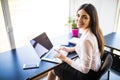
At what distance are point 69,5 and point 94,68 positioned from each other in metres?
2.13

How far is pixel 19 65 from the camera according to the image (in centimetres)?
131

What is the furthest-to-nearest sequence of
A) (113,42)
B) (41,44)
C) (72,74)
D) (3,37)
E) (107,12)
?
(107,12) → (3,37) → (113,42) → (41,44) → (72,74)

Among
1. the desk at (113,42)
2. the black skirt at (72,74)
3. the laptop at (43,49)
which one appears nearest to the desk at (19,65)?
the laptop at (43,49)

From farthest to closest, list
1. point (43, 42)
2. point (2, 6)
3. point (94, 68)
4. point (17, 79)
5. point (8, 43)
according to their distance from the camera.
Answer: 1. point (8, 43)
2. point (2, 6)
3. point (43, 42)
4. point (94, 68)
5. point (17, 79)

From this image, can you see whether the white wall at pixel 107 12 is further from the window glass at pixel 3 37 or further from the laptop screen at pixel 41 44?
the window glass at pixel 3 37

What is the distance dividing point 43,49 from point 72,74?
444mm

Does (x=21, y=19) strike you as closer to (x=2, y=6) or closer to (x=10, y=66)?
(x=2, y=6)

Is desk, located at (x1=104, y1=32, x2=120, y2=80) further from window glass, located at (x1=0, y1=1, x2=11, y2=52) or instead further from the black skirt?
window glass, located at (x1=0, y1=1, x2=11, y2=52)

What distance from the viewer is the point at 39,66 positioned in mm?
1290

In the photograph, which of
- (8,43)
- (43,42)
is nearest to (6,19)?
(8,43)

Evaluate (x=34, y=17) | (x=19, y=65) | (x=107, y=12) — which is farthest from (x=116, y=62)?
(x=34, y=17)

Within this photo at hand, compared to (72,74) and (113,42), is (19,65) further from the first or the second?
(113,42)

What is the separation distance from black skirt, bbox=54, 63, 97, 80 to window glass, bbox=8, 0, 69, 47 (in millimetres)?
797

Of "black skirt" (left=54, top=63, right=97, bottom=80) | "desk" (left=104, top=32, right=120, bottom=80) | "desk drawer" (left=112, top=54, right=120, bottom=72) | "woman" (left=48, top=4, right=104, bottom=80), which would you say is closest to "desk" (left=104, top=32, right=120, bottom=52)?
"desk" (left=104, top=32, right=120, bottom=80)
